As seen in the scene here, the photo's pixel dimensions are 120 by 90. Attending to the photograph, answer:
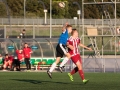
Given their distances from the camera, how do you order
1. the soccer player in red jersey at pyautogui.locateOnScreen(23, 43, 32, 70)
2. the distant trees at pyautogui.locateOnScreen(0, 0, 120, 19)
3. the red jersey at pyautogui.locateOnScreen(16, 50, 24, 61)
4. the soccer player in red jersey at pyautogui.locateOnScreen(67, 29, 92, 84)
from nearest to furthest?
the soccer player in red jersey at pyautogui.locateOnScreen(67, 29, 92, 84), the soccer player in red jersey at pyautogui.locateOnScreen(23, 43, 32, 70), the red jersey at pyautogui.locateOnScreen(16, 50, 24, 61), the distant trees at pyautogui.locateOnScreen(0, 0, 120, 19)

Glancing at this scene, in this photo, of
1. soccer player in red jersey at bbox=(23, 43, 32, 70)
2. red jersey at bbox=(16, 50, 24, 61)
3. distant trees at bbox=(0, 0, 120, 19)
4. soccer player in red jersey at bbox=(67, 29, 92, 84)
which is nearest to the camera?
soccer player in red jersey at bbox=(67, 29, 92, 84)

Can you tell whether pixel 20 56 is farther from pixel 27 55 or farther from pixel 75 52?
pixel 75 52

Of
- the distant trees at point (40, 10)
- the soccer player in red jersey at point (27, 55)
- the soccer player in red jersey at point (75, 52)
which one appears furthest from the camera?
the distant trees at point (40, 10)

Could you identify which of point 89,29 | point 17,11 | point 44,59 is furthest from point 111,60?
point 17,11

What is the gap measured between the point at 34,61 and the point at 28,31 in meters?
36.2

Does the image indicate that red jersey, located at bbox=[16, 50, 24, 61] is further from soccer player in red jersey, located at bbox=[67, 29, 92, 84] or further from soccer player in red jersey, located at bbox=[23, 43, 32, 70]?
soccer player in red jersey, located at bbox=[67, 29, 92, 84]

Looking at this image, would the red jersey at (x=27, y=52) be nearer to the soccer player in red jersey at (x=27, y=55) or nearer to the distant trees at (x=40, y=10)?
the soccer player in red jersey at (x=27, y=55)

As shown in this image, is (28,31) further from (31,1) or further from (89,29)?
(89,29)

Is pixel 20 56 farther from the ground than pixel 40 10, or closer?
closer

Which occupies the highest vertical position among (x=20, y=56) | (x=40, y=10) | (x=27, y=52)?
(x=40, y=10)

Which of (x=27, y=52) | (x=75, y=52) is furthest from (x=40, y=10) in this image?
(x=75, y=52)

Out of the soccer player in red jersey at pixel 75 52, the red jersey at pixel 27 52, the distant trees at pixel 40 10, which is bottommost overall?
the red jersey at pixel 27 52

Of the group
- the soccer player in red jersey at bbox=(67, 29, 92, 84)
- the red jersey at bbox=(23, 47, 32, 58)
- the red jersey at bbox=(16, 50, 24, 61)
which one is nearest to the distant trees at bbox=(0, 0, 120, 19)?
the red jersey at bbox=(16, 50, 24, 61)

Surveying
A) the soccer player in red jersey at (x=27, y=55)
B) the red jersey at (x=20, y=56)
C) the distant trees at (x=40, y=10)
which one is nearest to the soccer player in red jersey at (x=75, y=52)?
the soccer player in red jersey at (x=27, y=55)
